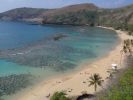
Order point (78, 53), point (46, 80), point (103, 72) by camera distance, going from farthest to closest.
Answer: point (78, 53) < point (103, 72) < point (46, 80)

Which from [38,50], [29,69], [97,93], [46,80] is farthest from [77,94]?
[38,50]

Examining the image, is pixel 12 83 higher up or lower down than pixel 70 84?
higher up

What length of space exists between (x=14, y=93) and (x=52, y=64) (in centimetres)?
2640

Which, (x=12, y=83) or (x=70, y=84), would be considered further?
(x=12, y=83)

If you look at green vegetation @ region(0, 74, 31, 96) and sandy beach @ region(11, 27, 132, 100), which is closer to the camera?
sandy beach @ region(11, 27, 132, 100)

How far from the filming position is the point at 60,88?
6525cm

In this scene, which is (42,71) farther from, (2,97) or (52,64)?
(2,97)

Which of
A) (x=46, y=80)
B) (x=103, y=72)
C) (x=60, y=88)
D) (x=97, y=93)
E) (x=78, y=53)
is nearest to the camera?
→ (x=97, y=93)

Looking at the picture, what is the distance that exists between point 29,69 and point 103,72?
20.9 metres

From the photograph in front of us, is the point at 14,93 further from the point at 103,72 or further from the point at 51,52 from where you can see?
the point at 51,52

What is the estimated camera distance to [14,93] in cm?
6262

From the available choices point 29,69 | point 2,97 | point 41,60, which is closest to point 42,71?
point 29,69

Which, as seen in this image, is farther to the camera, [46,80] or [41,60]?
[41,60]

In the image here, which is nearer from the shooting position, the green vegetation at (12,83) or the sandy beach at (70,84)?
the sandy beach at (70,84)
